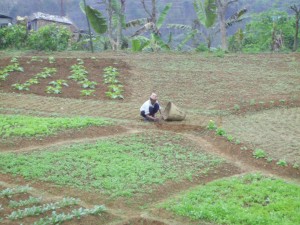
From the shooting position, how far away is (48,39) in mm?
24812

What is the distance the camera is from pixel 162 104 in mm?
17359

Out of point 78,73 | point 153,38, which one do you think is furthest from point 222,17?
point 78,73

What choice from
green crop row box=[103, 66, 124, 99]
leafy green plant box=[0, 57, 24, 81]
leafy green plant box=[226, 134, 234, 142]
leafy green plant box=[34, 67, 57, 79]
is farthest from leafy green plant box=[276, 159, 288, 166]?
leafy green plant box=[0, 57, 24, 81]

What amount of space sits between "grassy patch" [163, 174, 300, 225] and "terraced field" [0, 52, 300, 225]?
0.12 ft

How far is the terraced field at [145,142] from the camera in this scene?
8305mm

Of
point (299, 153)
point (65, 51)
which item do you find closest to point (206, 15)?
point (65, 51)

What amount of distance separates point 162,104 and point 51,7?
2962 centimetres

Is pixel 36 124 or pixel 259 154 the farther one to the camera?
pixel 36 124

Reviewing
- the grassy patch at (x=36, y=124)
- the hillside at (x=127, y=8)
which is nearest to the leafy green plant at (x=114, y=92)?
the grassy patch at (x=36, y=124)

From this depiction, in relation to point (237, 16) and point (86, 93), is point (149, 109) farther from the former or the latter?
point (237, 16)

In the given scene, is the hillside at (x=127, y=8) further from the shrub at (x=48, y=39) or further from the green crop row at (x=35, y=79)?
the green crop row at (x=35, y=79)

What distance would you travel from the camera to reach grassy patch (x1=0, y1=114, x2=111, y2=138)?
12539mm

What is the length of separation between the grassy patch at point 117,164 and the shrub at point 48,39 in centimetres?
1372

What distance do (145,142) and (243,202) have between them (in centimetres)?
434
